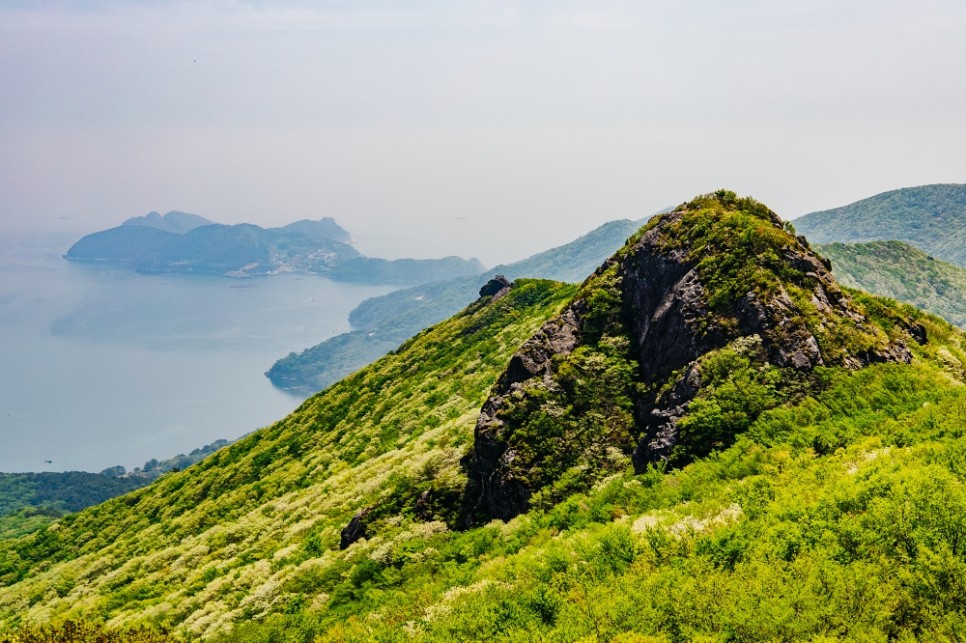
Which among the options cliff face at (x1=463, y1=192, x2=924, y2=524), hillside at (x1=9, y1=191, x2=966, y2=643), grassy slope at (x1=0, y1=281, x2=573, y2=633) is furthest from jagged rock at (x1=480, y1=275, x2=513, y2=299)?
cliff face at (x1=463, y1=192, x2=924, y2=524)

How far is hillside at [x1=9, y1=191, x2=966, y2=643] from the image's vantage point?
14641mm

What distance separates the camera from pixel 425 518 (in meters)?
30.6

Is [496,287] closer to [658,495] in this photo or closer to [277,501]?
[277,501]

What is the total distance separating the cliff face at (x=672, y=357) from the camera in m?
24.8

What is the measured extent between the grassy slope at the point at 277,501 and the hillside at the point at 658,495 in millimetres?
387

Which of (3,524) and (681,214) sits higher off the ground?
(681,214)

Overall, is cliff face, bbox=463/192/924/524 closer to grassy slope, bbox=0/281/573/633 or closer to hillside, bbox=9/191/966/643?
hillside, bbox=9/191/966/643

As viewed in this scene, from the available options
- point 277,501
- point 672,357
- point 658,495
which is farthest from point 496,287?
point 658,495

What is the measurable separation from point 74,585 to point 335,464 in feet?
91.0

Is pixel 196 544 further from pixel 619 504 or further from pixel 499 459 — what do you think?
pixel 619 504

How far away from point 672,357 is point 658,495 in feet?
30.8

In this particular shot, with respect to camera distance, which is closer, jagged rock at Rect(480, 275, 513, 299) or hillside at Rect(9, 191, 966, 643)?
hillside at Rect(9, 191, 966, 643)

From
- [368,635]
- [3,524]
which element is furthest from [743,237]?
[3,524]

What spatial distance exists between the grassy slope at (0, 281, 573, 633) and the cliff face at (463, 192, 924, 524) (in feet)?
21.0
